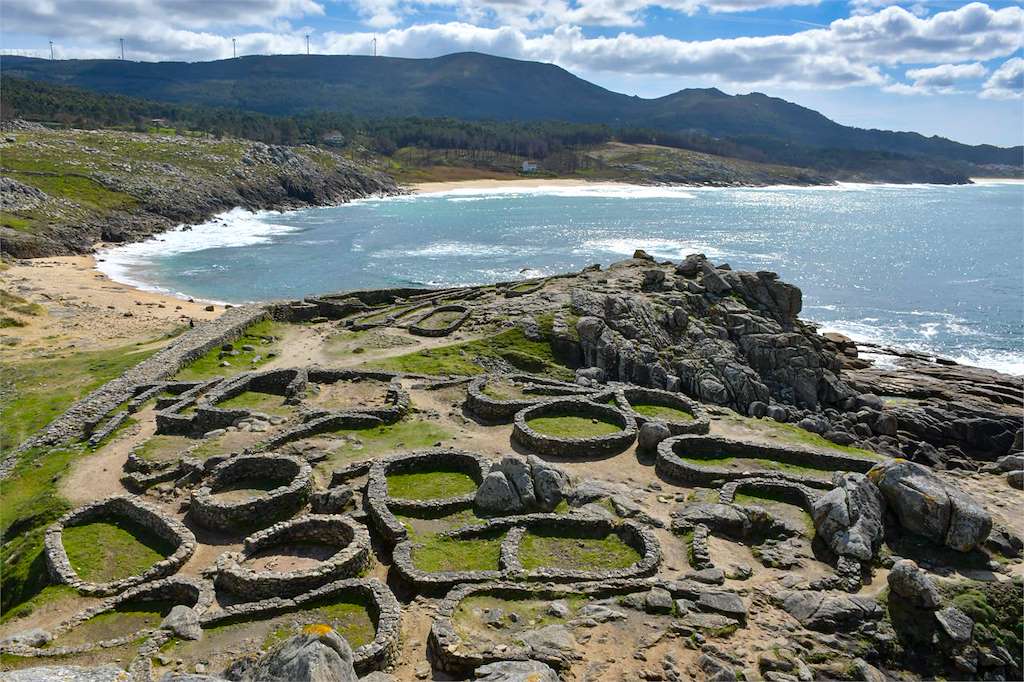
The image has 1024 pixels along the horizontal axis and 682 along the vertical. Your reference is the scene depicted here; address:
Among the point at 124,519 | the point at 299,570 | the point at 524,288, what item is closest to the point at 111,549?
the point at 124,519

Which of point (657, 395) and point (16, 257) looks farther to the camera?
point (16, 257)

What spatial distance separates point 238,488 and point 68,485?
612cm

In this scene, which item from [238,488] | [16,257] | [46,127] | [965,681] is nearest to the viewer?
[965,681]

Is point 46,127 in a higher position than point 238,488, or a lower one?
higher

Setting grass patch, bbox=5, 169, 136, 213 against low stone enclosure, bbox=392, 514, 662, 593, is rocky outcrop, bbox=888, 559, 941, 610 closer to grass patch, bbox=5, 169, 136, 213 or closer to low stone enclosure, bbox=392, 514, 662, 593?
low stone enclosure, bbox=392, 514, 662, 593

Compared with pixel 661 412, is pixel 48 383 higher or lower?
lower

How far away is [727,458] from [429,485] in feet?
39.5

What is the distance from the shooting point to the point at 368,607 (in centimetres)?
1892

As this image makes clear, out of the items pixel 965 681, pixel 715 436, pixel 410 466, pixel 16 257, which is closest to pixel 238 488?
pixel 410 466

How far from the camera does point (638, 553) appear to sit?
2153 centimetres

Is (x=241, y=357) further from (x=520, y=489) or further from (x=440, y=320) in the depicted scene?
(x=520, y=489)

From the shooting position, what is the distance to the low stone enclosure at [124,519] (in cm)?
2069

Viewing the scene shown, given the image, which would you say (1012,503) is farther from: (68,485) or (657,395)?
(68,485)

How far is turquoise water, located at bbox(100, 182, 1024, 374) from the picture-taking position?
72938mm
